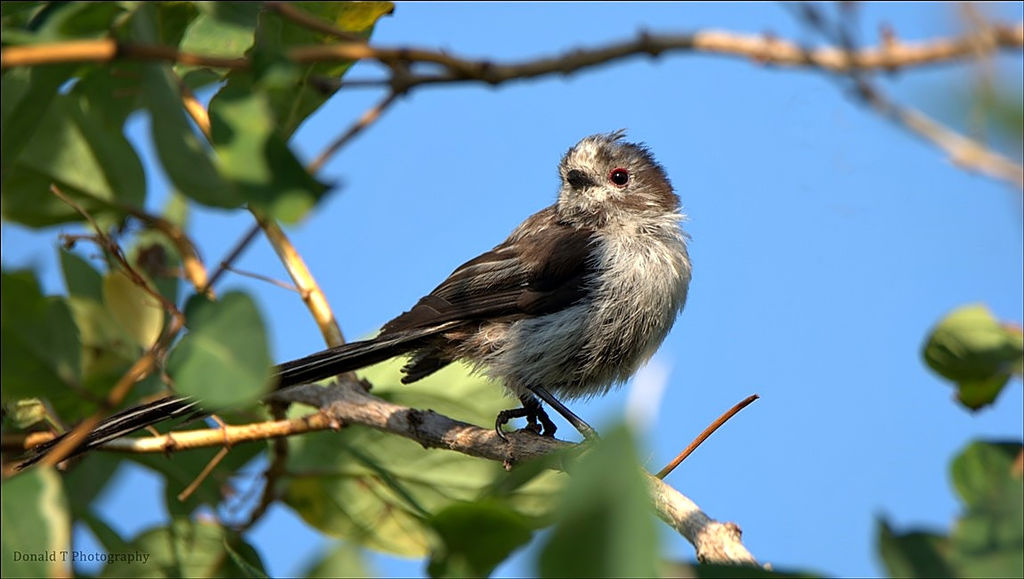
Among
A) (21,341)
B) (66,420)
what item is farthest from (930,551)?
(66,420)

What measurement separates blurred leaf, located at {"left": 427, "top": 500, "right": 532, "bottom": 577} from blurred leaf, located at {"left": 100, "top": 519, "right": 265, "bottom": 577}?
152cm

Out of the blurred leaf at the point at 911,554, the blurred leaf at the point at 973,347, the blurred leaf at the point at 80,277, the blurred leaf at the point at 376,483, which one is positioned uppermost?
the blurred leaf at the point at 80,277

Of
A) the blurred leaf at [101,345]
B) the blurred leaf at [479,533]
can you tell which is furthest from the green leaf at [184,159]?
the blurred leaf at [101,345]

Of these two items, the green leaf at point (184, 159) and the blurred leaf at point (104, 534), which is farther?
the blurred leaf at point (104, 534)

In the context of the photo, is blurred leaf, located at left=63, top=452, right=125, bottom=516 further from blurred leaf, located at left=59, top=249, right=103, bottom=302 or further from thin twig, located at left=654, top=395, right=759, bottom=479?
thin twig, located at left=654, top=395, right=759, bottom=479

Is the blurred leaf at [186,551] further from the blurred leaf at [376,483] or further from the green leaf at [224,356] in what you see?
the green leaf at [224,356]

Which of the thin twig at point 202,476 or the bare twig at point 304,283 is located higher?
the bare twig at point 304,283

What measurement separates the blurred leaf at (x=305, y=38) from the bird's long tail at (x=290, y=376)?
2.36 ft

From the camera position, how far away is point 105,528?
9.73ft

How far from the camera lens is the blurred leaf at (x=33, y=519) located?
1.78m

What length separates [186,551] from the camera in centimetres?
301

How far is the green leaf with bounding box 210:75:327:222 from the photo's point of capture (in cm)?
164

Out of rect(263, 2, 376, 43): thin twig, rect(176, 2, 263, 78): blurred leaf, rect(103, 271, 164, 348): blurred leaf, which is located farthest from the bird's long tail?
rect(176, 2, 263, 78): blurred leaf

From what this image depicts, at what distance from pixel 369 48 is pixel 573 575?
1147 millimetres
